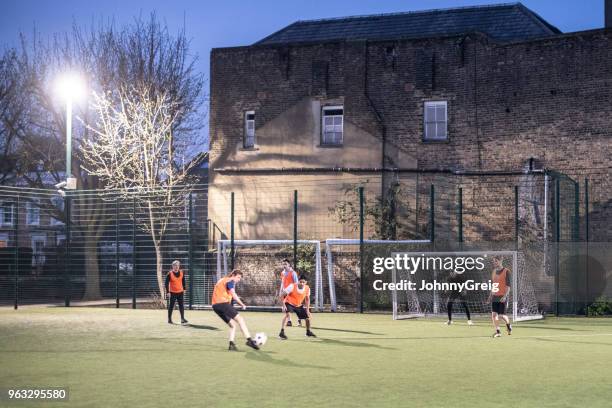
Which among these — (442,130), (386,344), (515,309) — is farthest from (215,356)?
(442,130)

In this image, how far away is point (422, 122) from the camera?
109 feet

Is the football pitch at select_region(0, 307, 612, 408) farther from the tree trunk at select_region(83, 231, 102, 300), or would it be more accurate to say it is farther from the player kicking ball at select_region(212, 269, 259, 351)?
the tree trunk at select_region(83, 231, 102, 300)

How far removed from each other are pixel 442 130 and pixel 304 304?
13.8 metres

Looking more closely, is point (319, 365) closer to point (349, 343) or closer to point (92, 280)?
point (349, 343)

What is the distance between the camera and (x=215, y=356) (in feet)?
53.8

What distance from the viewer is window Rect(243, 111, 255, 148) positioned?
3541cm

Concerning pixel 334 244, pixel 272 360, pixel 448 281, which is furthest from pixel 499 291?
pixel 334 244

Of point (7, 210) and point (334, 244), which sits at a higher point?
point (7, 210)

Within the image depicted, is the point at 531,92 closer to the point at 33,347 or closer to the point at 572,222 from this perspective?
the point at 572,222

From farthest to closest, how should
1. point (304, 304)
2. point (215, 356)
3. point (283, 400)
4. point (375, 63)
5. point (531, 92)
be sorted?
point (375, 63) → point (531, 92) → point (304, 304) → point (215, 356) → point (283, 400)

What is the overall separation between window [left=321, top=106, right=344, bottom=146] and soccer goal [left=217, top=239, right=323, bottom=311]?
174 inches

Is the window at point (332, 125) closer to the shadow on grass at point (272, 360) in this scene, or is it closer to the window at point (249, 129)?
the window at point (249, 129)

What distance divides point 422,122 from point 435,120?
488 mm

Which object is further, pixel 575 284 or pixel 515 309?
pixel 575 284
